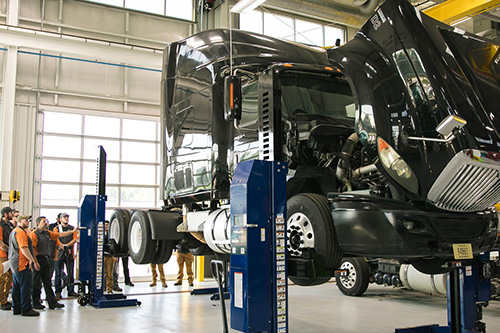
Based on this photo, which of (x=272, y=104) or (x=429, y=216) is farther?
(x=272, y=104)

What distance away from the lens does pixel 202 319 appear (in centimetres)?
709

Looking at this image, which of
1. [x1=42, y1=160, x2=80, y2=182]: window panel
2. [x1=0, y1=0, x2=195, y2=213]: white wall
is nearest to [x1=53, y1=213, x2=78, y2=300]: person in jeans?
[x1=0, y1=0, x2=195, y2=213]: white wall

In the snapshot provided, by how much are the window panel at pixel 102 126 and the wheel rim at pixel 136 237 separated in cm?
687

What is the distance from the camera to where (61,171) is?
13.3 meters

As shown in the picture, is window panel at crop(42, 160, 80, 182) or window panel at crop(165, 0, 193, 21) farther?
window panel at crop(165, 0, 193, 21)

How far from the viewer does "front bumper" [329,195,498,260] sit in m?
3.97

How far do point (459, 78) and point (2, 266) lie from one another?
23.0ft

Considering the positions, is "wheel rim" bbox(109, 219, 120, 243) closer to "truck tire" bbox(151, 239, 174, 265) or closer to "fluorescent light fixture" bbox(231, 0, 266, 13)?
"truck tire" bbox(151, 239, 174, 265)

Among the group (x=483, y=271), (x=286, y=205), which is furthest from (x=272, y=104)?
(x=483, y=271)

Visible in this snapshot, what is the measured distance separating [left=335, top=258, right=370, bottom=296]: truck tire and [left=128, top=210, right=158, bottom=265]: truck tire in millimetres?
3709

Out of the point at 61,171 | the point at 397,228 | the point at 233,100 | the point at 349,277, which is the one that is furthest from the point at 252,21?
the point at 397,228

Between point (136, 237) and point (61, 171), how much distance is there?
667cm

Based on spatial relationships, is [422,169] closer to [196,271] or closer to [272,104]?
[272,104]

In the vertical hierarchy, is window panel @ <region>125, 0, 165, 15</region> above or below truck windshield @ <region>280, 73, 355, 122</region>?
above
